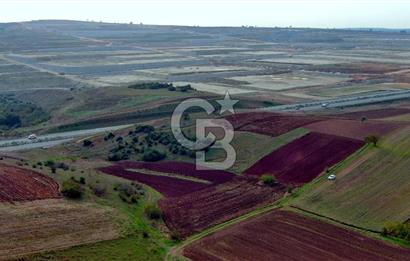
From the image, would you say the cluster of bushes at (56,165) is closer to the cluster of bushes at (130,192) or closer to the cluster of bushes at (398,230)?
the cluster of bushes at (130,192)

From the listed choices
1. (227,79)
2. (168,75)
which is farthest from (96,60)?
(227,79)

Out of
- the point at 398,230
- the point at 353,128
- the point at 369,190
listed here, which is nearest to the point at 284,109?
the point at 353,128

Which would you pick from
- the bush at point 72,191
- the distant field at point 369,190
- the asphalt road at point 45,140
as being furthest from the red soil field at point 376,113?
the bush at point 72,191

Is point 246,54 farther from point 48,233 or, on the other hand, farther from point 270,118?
point 48,233

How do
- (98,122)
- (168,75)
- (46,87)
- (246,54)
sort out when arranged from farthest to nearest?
(246,54), (168,75), (46,87), (98,122)

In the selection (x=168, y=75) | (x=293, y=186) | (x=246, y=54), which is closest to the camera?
(x=293, y=186)

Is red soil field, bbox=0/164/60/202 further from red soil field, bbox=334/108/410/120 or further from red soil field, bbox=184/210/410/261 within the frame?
red soil field, bbox=334/108/410/120

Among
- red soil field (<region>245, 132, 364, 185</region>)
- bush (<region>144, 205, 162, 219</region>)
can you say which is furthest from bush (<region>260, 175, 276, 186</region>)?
bush (<region>144, 205, 162, 219</region>)
